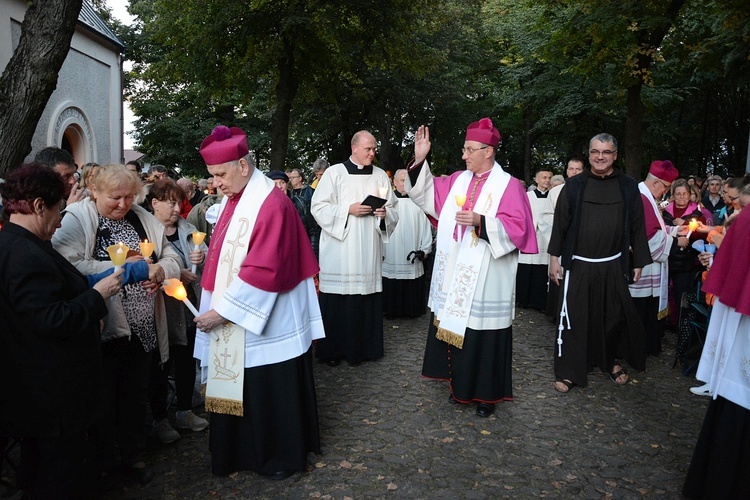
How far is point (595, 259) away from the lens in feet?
17.9

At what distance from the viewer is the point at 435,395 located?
5379 mm

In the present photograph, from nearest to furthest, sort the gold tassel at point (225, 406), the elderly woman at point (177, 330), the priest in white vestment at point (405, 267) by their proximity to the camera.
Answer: the gold tassel at point (225, 406) < the elderly woman at point (177, 330) < the priest in white vestment at point (405, 267)

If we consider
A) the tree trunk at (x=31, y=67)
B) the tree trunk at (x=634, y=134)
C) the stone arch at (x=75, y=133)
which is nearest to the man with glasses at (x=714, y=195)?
the tree trunk at (x=634, y=134)

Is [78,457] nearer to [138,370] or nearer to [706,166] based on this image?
[138,370]

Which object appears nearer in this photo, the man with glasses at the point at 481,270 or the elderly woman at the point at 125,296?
the elderly woman at the point at 125,296

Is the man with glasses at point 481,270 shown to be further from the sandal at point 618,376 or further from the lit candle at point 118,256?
the lit candle at point 118,256

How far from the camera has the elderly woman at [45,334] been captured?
2633 mm

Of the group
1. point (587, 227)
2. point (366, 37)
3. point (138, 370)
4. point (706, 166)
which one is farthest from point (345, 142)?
point (138, 370)

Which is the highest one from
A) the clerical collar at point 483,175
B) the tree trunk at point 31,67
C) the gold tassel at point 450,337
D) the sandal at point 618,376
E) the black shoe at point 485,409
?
the tree trunk at point 31,67

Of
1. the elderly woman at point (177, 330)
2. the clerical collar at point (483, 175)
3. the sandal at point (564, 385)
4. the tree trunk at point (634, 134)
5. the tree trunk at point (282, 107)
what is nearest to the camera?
the elderly woman at point (177, 330)

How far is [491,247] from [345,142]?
2074 cm

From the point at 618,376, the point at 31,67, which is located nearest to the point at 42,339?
the point at 31,67

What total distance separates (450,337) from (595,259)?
1.57 m

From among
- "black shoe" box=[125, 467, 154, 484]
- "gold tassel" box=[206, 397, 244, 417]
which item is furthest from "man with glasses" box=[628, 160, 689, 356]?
"black shoe" box=[125, 467, 154, 484]
